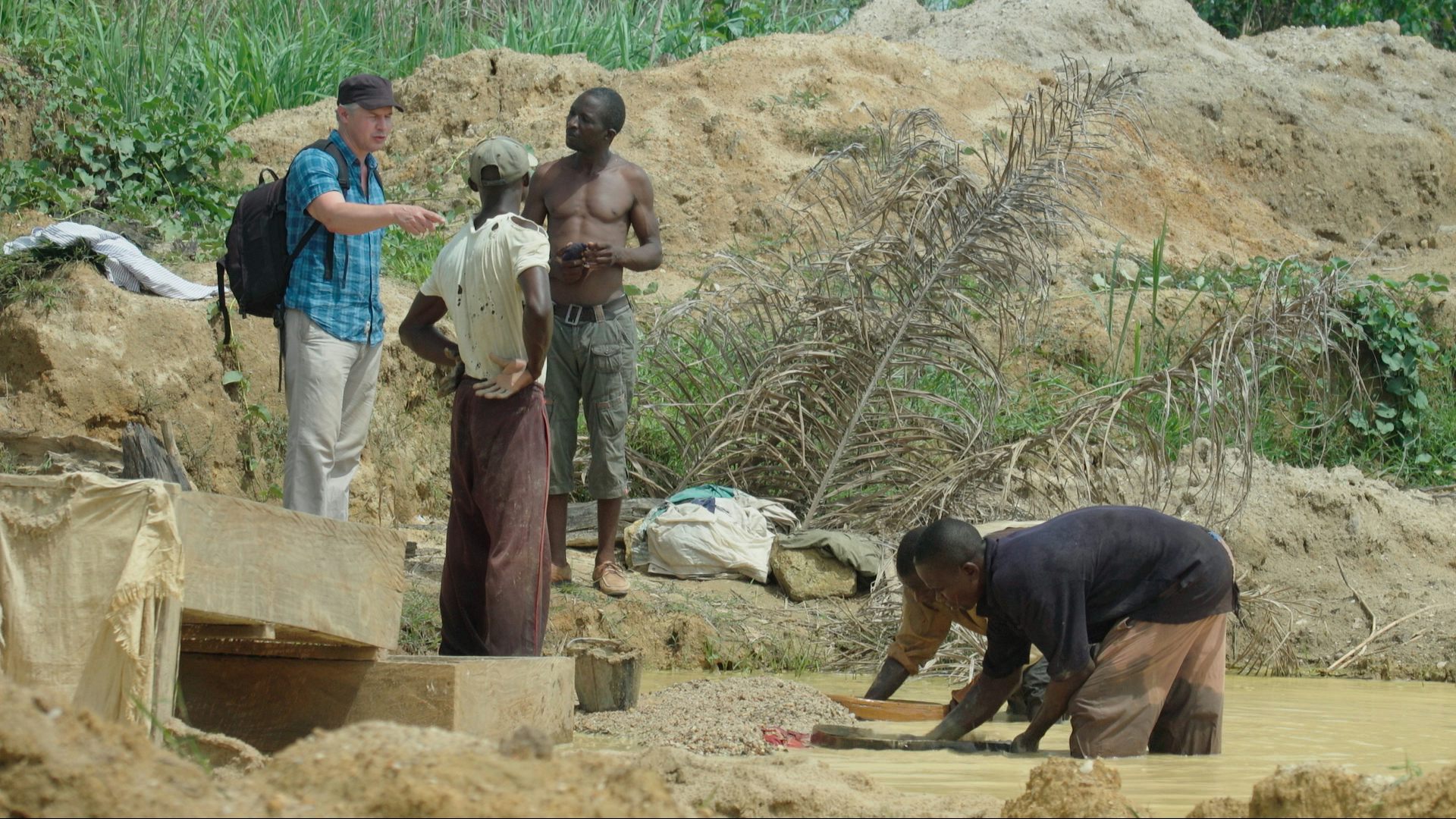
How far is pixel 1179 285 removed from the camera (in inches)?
513

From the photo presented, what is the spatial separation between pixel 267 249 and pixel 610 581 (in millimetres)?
2291

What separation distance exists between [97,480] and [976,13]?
53.3 ft

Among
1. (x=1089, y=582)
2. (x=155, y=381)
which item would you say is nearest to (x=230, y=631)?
(x=1089, y=582)

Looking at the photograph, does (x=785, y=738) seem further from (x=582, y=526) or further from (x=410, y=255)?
(x=410, y=255)

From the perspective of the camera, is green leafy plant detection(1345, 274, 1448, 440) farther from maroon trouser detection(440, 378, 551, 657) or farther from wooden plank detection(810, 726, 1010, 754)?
maroon trouser detection(440, 378, 551, 657)

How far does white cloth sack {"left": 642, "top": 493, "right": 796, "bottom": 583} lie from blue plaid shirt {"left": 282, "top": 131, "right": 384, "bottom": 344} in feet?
8.01

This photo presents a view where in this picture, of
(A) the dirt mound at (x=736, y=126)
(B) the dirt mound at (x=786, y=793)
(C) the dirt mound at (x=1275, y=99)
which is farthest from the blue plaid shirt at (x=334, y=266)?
(C) the dirt mound at (x=1275, y=99)

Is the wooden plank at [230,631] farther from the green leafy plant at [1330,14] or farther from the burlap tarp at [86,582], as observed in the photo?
the green leafy plant at [1330,14]

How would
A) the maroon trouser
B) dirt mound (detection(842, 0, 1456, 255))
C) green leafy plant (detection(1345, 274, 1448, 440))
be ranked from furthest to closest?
1. dirt mound (detection(842, 0, 1456, 255))
2. green leafy plant (detection(1345, 274, 1448, 440))
3. the maroon trouser

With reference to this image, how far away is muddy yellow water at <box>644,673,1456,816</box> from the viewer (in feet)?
13.9

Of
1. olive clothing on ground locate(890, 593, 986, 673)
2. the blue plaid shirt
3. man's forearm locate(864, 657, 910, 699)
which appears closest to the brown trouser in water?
olive clothing on ground locate(890, 593, 986, 673)

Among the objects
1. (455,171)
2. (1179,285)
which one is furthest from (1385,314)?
(455,171)

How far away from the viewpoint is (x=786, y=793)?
135 inches

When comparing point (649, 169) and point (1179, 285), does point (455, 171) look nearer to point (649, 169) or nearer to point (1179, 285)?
point (649, 169)
